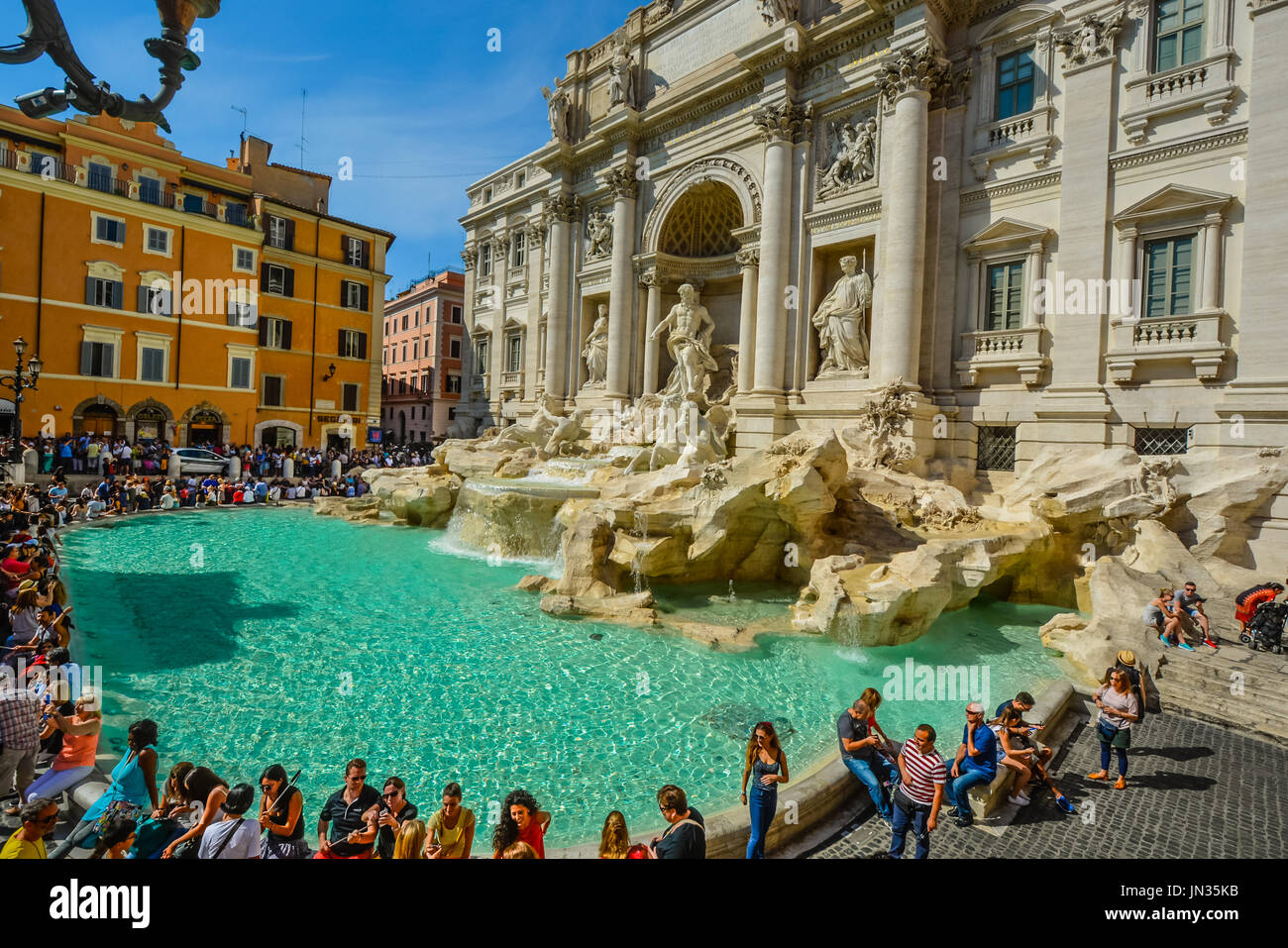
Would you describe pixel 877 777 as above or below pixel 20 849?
below

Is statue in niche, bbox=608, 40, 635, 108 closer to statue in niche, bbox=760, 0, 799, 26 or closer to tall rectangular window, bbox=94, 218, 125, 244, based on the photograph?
statue in niche, bbox=760, 0, 799, 26

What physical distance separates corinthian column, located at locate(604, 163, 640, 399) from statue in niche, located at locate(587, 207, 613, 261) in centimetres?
123

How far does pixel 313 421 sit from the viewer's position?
99.3 feet

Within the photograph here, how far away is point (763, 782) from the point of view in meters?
4.02

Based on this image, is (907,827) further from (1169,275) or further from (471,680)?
(1169,275)

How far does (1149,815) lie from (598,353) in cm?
2093

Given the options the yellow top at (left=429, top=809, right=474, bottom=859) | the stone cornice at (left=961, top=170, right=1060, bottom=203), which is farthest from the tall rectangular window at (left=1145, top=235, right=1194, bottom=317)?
the yellow top at (left=429, top=809, right=474, bottom=859)

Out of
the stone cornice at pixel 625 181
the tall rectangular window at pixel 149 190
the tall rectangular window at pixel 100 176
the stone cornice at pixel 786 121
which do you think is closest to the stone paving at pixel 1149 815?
the stone cornice at pixel 786 121

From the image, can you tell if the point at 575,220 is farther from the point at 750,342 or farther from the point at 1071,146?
the point at 1071,146

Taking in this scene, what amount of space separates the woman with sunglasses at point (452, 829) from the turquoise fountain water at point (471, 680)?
102 centimetres

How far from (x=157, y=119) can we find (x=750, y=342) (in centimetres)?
1624

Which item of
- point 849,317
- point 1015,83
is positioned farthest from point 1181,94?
Answer: point 849,317

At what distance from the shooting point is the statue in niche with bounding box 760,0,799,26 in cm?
1714
